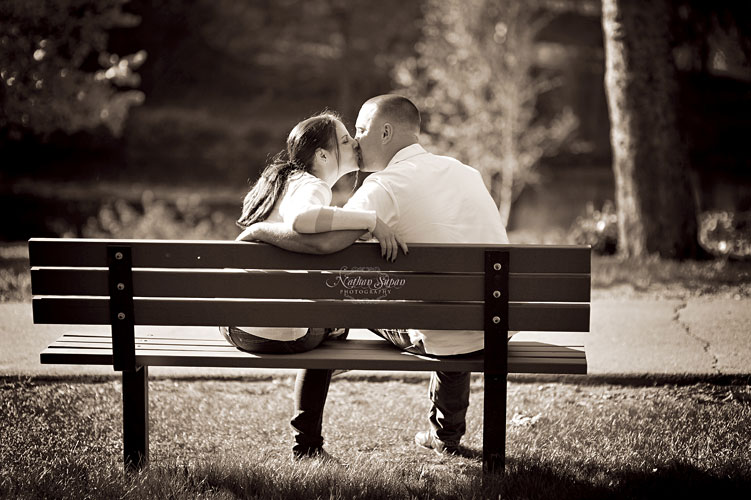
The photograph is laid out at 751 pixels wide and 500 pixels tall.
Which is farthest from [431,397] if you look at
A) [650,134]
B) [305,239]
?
[650,134]

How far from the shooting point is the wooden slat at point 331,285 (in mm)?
3404

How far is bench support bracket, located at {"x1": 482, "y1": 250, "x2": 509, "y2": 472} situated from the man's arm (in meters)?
0.55

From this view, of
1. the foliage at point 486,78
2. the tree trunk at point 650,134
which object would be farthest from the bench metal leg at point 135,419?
the foliage at point 486,78

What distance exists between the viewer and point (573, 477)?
11.6 feet

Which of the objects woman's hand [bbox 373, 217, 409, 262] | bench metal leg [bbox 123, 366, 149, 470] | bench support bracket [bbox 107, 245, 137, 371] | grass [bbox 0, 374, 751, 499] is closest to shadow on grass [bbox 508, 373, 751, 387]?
grass [bbox 0, 374, 751, 499]

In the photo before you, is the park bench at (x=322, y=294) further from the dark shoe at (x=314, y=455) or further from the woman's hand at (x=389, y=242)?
the dark shoe at (x=314, y=455)

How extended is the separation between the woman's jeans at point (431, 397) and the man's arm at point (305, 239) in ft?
1.94

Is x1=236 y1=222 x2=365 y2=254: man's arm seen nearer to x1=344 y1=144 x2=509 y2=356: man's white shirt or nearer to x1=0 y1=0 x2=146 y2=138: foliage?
x1=344 y1=144 x2=509 y2=356: man's white shirt

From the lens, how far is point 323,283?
11.3 feet

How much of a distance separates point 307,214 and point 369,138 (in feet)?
2.35

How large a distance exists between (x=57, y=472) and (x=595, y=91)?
26307mm

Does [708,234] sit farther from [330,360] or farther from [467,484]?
[330,360]

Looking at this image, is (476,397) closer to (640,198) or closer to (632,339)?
(632,339)

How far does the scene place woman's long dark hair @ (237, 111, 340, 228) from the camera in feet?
11.9
